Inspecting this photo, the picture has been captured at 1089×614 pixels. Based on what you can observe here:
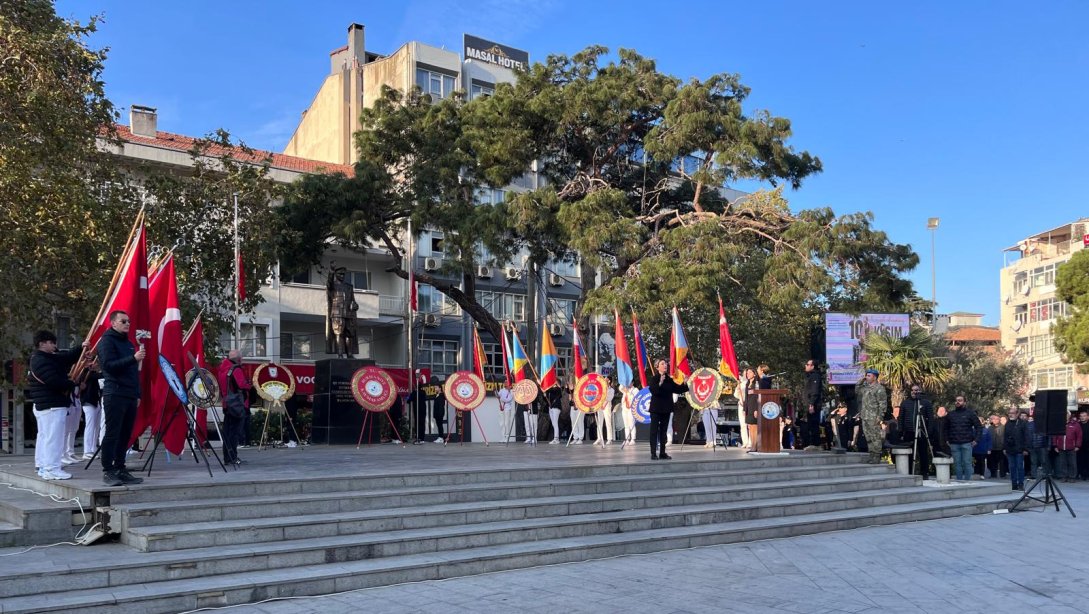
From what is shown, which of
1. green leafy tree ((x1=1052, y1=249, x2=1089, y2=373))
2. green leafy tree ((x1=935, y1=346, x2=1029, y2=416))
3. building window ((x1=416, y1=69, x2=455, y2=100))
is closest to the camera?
green leafy tree ((x1=935, y1=346, x2=1029, y2=416))

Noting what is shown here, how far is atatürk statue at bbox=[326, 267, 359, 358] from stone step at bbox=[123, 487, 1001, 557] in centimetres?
1283

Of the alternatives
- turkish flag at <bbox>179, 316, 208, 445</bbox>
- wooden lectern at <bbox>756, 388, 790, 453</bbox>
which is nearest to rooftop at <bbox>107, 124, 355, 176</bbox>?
turkish flag at <bbox>179, 316, 208, 445</bbox>

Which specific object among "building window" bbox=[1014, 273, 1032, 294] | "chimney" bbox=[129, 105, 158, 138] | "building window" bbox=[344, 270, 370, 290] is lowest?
"building window" bbox=[344, 270, 370, 290]

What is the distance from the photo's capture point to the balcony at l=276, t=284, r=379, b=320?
4125cm

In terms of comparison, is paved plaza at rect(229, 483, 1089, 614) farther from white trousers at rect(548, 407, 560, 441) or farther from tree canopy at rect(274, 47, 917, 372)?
white trousers at rect(548, 407, 560, 441)

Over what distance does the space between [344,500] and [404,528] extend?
28.9 inches

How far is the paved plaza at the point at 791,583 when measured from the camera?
7.47 meters

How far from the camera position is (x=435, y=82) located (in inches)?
1953

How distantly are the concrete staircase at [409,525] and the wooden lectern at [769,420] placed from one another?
255 centimetres

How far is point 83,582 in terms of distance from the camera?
7293 millimetres

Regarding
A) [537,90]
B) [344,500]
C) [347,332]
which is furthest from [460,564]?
[537,90]

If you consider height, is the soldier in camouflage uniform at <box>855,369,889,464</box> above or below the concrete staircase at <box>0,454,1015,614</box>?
above

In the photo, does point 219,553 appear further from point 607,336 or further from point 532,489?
point 607,336

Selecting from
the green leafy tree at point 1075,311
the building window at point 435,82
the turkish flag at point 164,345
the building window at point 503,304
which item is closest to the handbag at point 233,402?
the turkish flag at point 164,345
